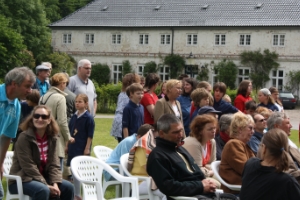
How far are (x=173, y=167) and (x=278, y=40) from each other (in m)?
46.6

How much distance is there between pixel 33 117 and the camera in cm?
766

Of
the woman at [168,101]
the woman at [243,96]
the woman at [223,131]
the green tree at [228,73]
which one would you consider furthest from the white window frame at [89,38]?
the woman at [223,131]

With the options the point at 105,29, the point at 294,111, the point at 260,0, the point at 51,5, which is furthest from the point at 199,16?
the point at 51,5

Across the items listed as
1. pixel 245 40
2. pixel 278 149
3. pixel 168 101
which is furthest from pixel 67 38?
pixel 278 149

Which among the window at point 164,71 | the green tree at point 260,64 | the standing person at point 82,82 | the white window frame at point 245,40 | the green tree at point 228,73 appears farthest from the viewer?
the window at point 164,71

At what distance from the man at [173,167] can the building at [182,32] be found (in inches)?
1724

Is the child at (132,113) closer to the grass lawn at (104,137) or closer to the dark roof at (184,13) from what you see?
the grass lawn at (104,137)

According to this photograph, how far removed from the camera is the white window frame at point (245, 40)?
53.2m

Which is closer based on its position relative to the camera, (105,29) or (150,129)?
(150,129)

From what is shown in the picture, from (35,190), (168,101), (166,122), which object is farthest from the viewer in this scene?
(168,101)

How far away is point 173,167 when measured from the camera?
22.8ft

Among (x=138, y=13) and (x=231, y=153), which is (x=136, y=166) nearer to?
(x=231, y=153)

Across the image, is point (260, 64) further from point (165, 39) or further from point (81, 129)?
point (81, 129)

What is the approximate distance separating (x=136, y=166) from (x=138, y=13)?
51609mm
